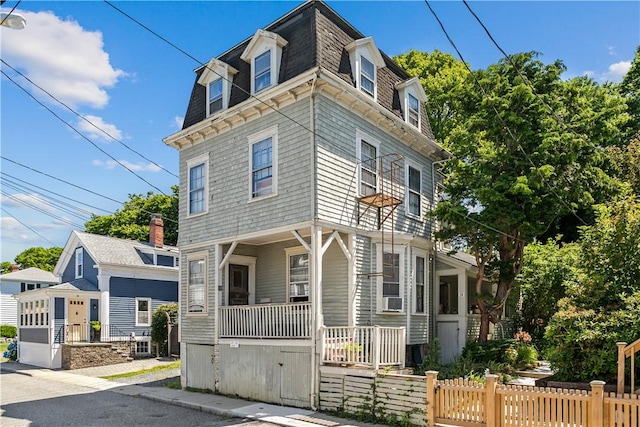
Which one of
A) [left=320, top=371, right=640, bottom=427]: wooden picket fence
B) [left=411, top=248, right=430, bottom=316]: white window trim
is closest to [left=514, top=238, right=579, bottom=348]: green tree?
[left=411, top=248, right=430, bottom=316]: white window trim

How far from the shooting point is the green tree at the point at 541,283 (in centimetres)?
1831

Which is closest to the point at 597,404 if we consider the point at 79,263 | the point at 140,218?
the point at 79,263

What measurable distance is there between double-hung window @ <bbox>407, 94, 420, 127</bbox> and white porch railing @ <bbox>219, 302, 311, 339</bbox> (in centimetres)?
784

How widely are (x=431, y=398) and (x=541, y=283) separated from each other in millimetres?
10572

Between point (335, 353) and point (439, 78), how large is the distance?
20.6 m

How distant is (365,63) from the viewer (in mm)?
15125

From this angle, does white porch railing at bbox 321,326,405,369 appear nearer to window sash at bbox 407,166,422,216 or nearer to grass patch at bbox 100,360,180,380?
window sash at bbox 407,166,422,216

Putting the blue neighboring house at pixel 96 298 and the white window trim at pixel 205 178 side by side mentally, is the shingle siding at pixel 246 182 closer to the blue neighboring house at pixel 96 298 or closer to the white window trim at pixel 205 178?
the white window trim at pixel 205 178

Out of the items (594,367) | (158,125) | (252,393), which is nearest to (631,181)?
(594,367)

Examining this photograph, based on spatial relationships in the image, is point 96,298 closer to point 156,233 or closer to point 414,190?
point 156,233

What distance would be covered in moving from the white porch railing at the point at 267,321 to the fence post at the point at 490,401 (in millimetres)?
4507

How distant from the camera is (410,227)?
16406 millimetres

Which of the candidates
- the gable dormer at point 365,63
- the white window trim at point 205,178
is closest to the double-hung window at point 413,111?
the gable dormer at point 365,63

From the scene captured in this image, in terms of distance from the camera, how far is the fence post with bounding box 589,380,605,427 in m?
8.33
